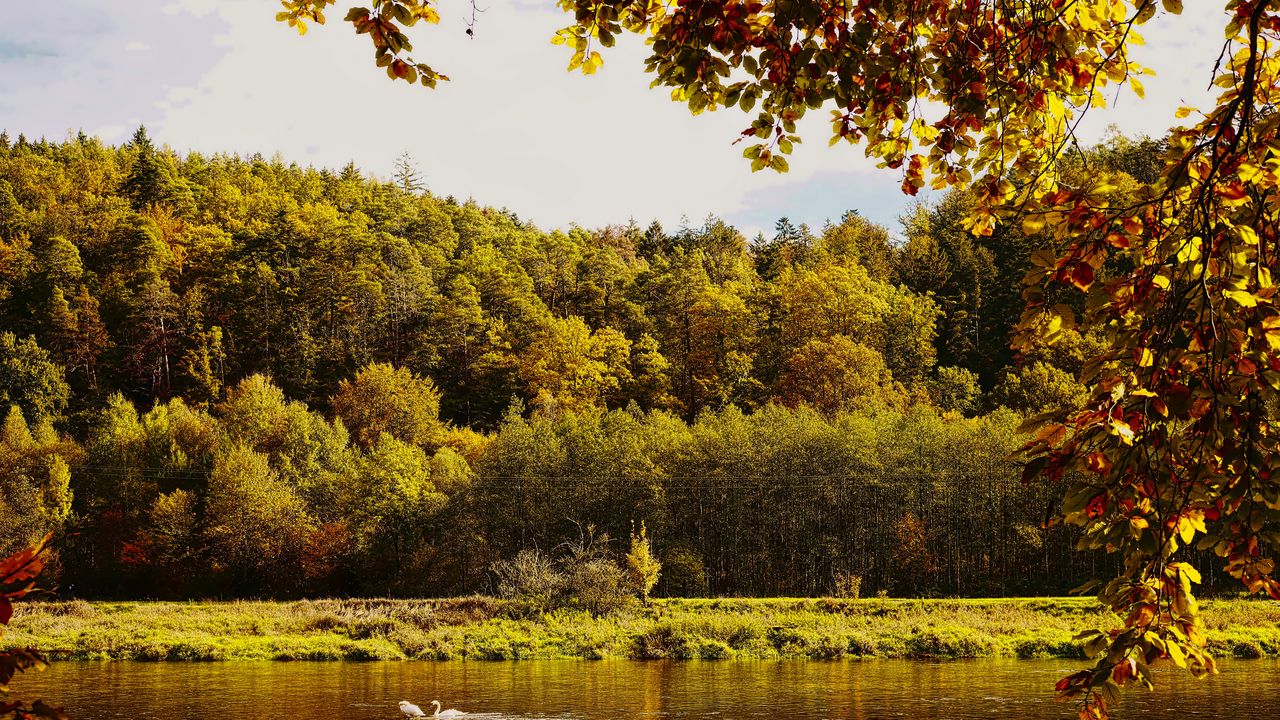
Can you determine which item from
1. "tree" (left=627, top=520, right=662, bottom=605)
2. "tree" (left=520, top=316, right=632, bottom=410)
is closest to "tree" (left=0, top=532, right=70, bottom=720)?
"tree" (left=627, top=520, right=662, bottom=605)

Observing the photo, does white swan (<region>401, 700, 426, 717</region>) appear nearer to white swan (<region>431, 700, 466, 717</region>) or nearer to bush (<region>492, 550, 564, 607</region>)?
white swan (<region>431, 700, 466, 717</region>)

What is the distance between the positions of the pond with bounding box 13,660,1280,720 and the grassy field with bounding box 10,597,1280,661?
1735mm

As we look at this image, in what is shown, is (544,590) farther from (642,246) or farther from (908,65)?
(642,246)

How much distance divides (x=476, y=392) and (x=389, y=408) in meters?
14.6

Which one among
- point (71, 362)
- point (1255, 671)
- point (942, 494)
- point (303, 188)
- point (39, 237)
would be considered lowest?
point (1255, 671)

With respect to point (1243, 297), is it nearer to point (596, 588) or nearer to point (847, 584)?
point (596, 588)

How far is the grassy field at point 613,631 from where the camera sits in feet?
129

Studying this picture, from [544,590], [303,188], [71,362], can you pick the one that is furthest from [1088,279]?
[303,188]

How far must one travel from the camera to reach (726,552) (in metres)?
58.8

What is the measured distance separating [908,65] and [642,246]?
421ft

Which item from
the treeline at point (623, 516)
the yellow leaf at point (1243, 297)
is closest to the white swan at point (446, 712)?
A: the yellow leaf at point (1243, 297)

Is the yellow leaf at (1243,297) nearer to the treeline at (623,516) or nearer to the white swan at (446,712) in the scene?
the white swan at (446,712)

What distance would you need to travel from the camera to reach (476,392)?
303 ft

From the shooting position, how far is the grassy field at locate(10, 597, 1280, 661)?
129ft
